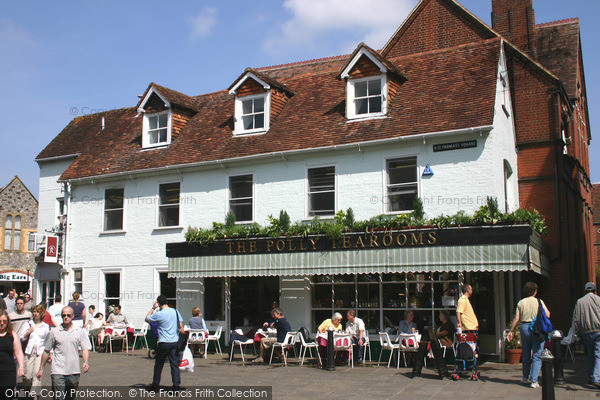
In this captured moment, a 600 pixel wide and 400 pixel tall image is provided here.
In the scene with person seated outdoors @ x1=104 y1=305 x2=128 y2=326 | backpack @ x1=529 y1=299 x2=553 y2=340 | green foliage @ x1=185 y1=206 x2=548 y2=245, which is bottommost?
person seated outdoors @ x1=104 y1=305 x2=128 y2=326

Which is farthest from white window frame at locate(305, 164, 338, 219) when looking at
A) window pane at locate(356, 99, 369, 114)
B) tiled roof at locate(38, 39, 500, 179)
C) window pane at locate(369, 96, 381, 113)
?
window pane at locate(369, 96, 381, 113)

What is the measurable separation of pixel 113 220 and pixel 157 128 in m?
3.65

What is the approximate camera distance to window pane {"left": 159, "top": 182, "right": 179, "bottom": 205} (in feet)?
66.5

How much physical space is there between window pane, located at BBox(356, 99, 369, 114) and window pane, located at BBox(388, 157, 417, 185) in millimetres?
2123

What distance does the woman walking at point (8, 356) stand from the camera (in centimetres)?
738

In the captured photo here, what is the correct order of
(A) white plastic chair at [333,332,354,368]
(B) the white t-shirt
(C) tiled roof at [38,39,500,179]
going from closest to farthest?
(A) white plastic chair at [333,332,354,368] → (B) the white t-shirt → (C) tiled roof at [38,39,500,179]

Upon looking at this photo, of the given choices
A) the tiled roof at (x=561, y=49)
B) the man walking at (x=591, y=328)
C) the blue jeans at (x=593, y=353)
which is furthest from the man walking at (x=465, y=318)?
the tiled roof at (x=561, y=49)

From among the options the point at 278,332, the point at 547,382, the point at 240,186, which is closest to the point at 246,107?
the point at 240,186

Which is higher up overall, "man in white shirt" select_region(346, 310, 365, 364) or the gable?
the gable

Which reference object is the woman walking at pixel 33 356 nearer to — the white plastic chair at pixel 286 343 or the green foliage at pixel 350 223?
the white plastic chair at pixel 286 343

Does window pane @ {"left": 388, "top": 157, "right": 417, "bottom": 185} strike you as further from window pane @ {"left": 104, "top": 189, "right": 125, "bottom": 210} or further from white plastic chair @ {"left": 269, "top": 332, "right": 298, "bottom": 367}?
window pane @ {"left": 104, "top": 189, "right": 125, "bottom": 210}

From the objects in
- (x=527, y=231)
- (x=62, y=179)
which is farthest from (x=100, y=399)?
(x=62, y=179)

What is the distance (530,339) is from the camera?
36.6 ft

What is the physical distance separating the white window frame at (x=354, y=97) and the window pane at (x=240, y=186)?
376 centimetres
